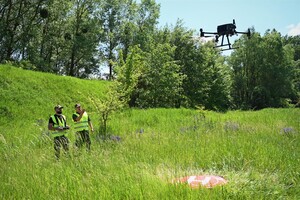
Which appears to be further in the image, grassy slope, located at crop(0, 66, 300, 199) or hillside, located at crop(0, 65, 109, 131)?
hillside, located at crop(0, 65, 109, 131)

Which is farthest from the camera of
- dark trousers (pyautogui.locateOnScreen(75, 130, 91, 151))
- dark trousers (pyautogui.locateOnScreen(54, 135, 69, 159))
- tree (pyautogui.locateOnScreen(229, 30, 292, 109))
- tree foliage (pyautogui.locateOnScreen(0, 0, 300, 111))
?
tree (pyautogui.locateOnScreen(229, 30, 292, 109))

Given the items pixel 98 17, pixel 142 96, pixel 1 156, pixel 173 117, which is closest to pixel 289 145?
pixel 1 156

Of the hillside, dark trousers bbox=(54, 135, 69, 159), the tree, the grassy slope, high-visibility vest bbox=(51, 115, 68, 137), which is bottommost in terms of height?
the grassy slope

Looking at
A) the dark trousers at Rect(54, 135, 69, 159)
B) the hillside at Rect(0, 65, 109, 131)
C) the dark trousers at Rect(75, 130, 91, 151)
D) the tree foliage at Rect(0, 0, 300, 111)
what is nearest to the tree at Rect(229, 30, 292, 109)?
the tree foliage at Rect(0, 0, 300, 111)

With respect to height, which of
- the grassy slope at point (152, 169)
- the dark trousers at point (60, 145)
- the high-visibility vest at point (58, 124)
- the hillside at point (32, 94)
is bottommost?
the grassy slope at point (152, 169)

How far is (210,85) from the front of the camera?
120 feet

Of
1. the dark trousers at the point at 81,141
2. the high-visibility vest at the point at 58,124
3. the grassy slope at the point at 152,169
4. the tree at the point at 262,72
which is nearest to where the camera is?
the grassy slope at the point at 152,169

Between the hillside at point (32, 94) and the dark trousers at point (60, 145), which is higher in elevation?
the hillside at point (32, 94)

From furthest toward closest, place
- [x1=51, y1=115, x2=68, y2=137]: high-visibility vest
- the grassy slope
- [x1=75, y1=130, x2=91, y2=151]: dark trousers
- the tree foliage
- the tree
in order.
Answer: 1. the tree
2. the tree foliage
3. [x1=51, y1=115, x2=68, y2=137]: high-visibility vest
4. [x1=75, y1=130, x2=91, y2=151]: dark trousers
5. the grassy slope

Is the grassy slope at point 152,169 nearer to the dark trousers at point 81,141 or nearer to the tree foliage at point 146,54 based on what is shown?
the dark trousers at point 81,141

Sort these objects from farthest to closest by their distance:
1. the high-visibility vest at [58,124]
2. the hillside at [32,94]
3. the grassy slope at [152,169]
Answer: the hillside at [32,94] < the high-visibility vest at [58,124] < the grassy slope at [152,169]

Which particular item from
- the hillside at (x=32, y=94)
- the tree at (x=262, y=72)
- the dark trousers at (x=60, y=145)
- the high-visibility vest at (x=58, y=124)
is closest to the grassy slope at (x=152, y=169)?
the dark trousers at (x=60, y=145)

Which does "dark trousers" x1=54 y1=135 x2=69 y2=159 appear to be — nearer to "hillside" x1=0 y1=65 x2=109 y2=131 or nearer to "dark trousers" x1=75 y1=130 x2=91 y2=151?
"dark trousers" x1=75 y1=130 x2=91 y2=151

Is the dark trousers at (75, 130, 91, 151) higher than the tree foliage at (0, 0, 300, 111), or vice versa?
the tree foliage at (0, 0, 300, 111)
